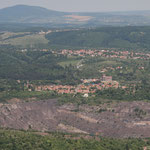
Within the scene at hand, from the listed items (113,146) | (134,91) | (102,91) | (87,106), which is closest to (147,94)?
→ (134,91)

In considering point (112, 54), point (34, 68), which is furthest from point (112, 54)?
point (34, 68)

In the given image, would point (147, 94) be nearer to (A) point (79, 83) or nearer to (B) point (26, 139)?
(A) point (79, 83)

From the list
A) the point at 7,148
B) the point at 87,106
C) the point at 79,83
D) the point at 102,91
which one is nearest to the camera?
the point at 7,148

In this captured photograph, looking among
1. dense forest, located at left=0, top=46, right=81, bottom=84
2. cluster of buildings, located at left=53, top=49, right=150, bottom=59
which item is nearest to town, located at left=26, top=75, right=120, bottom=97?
dense forest, located at left=0, top=46, right=81, bottom=84

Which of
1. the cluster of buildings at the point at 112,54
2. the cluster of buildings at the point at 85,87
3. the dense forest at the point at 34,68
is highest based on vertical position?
the cluster of buildings at the point at 85,87

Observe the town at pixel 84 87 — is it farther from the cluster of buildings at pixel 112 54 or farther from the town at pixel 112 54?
the cluster of buildings at pixel 112 54

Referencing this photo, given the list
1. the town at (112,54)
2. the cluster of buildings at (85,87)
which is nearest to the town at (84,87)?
the cluster of buildings at (85,87)

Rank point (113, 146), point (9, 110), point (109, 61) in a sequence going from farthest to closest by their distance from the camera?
point (109, 61) < point (9, 110) < point (113, 146)

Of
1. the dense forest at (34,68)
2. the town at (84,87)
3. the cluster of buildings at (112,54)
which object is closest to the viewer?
the town at (84,87)
